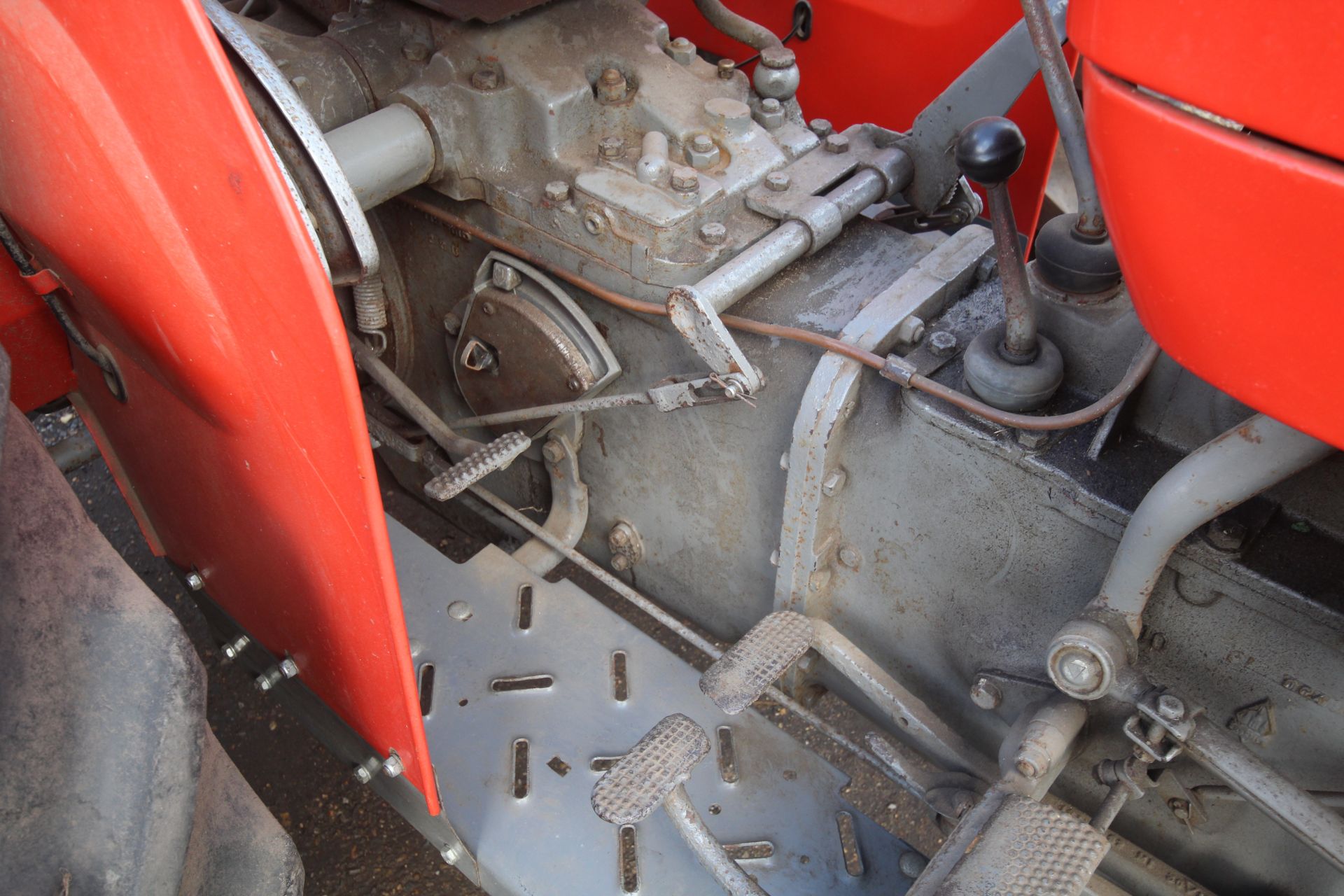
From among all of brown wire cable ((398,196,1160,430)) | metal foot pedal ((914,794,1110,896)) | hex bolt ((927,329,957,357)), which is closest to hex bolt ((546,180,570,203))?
brown wire cable ((398,196,1160,430))

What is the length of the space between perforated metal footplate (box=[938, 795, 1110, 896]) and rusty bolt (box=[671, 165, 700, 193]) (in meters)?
0.79

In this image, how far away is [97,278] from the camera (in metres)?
1.01

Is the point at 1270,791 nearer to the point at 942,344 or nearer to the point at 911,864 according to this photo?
the point at 911,864

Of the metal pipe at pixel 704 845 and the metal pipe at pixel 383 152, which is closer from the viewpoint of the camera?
the metal pipe at pixel 704 845

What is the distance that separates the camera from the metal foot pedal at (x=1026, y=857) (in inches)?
37.5

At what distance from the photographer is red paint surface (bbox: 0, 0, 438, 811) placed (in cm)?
73

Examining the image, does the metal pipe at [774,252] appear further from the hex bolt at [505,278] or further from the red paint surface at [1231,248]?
the red paint surface at [1231,248]

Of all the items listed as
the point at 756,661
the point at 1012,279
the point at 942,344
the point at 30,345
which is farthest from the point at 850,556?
the point at 30,345

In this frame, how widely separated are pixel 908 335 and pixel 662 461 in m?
0.42

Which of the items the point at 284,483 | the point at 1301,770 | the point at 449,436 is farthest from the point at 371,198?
the point at 1301,770

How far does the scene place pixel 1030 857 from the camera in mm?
972

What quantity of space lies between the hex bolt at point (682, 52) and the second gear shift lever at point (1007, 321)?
0.54 metres

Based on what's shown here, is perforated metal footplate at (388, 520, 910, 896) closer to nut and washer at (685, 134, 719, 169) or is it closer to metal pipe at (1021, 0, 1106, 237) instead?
nut and washer at (685, 134, 719, 169)

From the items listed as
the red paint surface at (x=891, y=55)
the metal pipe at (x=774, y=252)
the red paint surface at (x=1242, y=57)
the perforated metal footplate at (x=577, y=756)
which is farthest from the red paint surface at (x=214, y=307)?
the red paint surface at (x=891, y=55)
